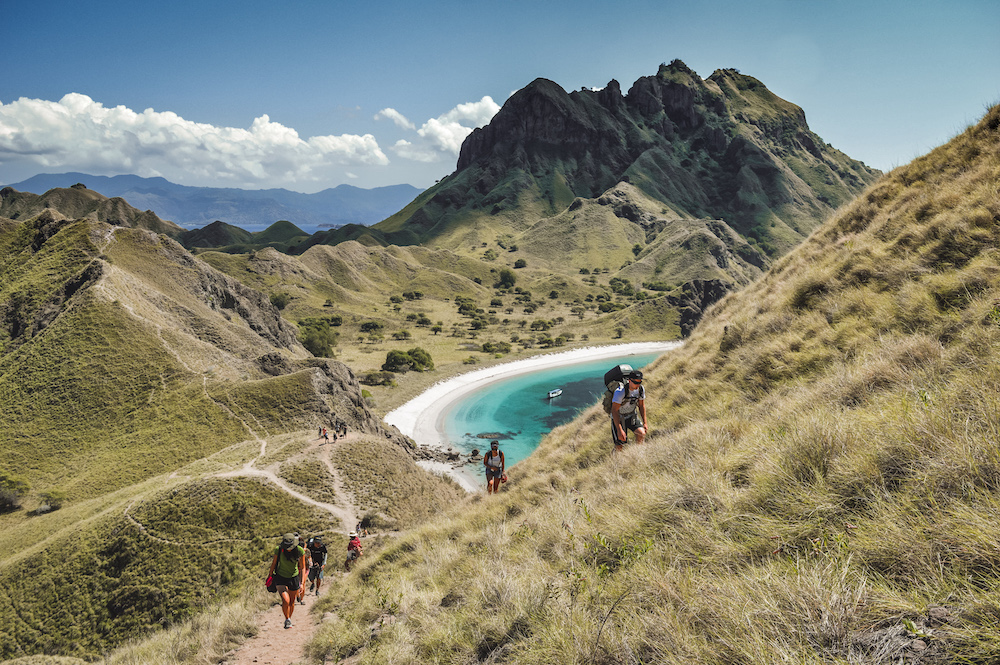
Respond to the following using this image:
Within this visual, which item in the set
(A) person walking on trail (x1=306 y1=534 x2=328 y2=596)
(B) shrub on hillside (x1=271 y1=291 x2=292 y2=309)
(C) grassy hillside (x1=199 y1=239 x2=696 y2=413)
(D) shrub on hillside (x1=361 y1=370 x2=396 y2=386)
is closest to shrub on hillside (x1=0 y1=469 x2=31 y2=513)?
(A) person walking on trail (x1=306 y1=534 x2=328 y2=596)

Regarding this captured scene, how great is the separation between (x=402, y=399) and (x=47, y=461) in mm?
36948

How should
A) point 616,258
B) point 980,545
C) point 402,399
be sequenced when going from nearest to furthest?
1. point 980,545
2. point 402,399
3. point 616,258

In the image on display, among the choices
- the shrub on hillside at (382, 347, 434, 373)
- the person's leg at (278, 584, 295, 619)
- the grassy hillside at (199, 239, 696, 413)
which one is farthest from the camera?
the grassy hillside at (199, 239, 696, 413)

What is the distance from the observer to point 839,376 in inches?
295

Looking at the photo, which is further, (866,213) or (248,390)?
Answer: (248,390)

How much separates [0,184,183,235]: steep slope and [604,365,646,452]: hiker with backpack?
180 metres

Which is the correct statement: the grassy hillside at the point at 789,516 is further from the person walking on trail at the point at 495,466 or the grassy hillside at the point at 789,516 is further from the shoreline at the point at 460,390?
the shoreline at the point at 460,390

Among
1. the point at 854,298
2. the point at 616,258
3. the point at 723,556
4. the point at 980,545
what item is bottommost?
the point at 723,556

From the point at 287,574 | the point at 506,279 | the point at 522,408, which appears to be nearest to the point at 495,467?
the point at 287,574

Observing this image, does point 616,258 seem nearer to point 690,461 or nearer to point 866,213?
point 866,213

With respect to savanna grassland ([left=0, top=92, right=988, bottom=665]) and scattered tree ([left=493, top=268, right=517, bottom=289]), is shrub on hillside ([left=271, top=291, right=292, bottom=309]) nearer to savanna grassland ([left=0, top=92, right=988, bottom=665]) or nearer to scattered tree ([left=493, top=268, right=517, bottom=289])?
savanna grassland ([left=0, top=92, right=988, bottom=665])

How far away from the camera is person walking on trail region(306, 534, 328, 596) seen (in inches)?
519

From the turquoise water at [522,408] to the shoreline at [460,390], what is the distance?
1.35m

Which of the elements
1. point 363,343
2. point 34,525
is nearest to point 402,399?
point 363,343
